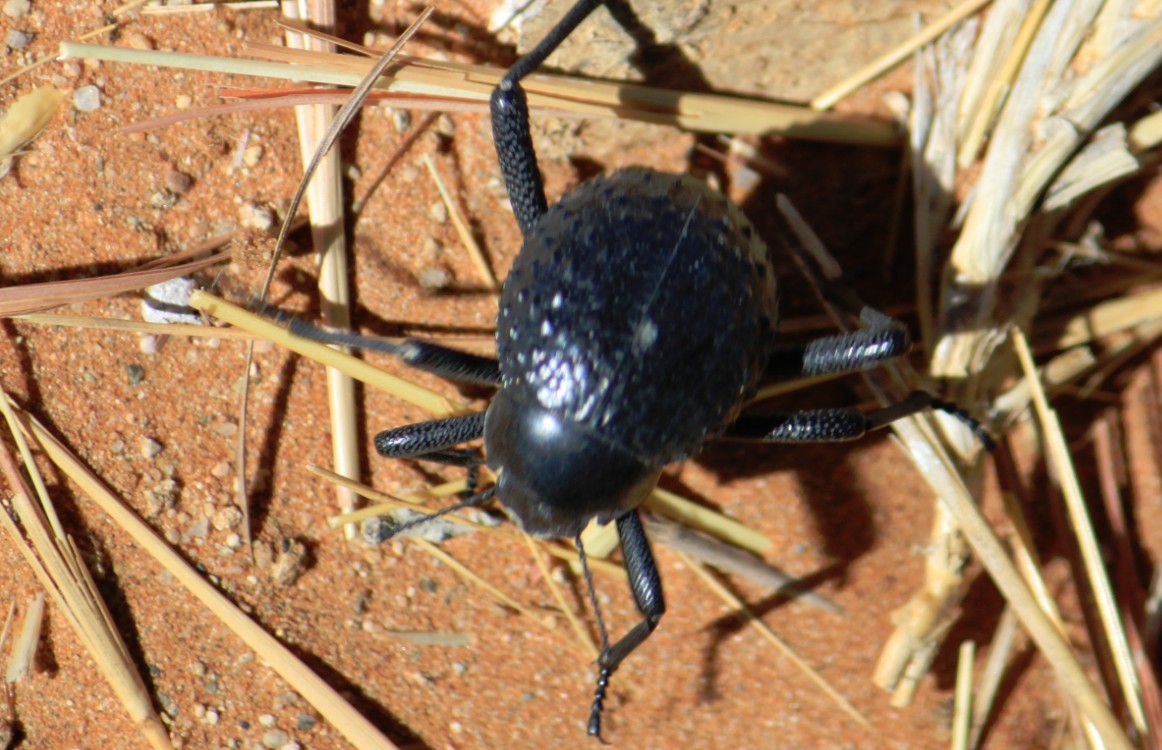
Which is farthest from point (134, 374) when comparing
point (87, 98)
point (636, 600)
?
point (636, 600)

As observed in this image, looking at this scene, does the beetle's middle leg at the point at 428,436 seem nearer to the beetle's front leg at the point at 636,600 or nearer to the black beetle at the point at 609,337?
the black beetle at the point at 609,337

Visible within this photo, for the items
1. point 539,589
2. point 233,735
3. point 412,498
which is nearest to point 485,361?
point 412,498

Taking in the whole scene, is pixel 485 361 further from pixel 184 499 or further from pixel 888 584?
pixel 888 584

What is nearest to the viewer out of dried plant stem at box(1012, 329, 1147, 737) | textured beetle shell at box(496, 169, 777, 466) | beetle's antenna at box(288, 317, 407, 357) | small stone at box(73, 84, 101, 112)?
textured beetle shell at box(496, 169, 777, 466)

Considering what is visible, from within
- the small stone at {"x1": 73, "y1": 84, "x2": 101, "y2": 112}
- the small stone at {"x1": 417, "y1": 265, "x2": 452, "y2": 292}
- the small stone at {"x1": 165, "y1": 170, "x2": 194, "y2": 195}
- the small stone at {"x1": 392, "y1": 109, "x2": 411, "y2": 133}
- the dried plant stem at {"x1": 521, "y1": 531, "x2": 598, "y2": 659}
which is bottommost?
the dried plant stem at {"x1": 521, "y1": 531, "x2": 598, "y2": 659}

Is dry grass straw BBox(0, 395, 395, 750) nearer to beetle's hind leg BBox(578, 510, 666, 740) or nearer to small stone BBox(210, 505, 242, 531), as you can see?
small stone BBox(210, 505, 242, 531)

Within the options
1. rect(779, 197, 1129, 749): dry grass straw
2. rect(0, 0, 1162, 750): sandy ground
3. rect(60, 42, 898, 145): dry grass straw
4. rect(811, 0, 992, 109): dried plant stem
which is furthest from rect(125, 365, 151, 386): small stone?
rect(811, 0, 992, 109): dried plant stem
